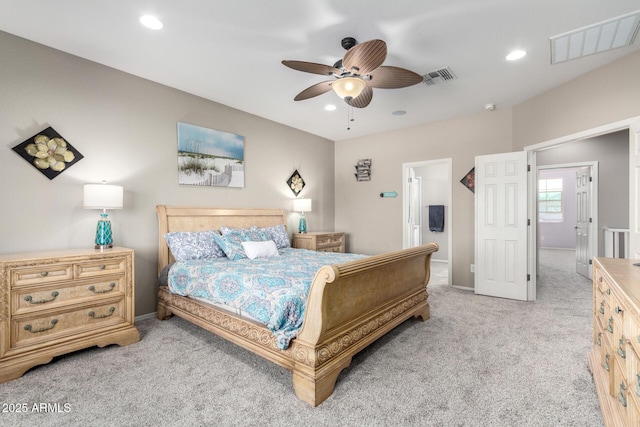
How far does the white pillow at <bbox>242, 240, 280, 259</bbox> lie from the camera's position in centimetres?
339

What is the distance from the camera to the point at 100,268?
2541 mm

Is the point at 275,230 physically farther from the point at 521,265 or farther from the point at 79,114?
the point at 521,265

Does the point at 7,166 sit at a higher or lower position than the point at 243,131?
lower

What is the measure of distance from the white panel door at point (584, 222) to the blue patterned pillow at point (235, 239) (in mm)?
5718

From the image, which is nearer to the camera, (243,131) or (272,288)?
(272,288)

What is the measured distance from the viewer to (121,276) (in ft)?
8.69

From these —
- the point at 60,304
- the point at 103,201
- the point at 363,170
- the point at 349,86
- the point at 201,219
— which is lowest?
the point at 60,304

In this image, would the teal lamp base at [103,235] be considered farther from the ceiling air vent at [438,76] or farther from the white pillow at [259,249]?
the ceiling air vent at [438,76]

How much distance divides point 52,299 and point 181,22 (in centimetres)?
237

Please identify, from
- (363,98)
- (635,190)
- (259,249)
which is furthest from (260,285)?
(635,190)

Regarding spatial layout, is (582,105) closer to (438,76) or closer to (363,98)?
(438,76)

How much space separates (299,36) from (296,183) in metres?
2.86

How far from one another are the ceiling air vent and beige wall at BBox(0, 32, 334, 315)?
8.24ft

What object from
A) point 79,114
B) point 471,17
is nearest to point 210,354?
point 79,114
